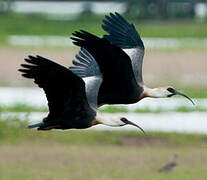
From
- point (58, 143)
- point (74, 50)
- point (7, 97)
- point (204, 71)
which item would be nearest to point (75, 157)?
point (58, 143)

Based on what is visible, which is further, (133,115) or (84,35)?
(133,115)

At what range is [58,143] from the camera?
12.1m

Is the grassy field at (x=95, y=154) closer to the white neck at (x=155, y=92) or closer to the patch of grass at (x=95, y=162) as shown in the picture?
the patch of grass at (x=95, y=162)

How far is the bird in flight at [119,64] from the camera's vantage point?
8.77 metres

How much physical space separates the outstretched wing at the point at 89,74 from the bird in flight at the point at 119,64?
13 millimetres

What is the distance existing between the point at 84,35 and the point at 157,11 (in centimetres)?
2431

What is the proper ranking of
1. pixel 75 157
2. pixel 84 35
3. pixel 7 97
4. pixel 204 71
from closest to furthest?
pixel 84 35 → pixel 75 157 → pixel 7 97 → pixel 204 71

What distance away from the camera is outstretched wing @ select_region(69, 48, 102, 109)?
895 cm

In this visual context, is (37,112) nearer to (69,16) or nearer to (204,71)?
(204,71)

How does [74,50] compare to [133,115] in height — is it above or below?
below

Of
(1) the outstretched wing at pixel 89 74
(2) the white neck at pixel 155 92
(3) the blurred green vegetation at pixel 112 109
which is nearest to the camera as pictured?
(1) the outstretched wing at pixel 89 74

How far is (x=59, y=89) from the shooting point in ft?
27.3

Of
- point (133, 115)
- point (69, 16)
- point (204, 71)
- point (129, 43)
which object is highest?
point (129, 43)

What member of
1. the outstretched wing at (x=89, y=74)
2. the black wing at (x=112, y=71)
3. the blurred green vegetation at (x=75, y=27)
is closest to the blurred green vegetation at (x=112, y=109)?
the outstretched wing at (x=89, y=74)
